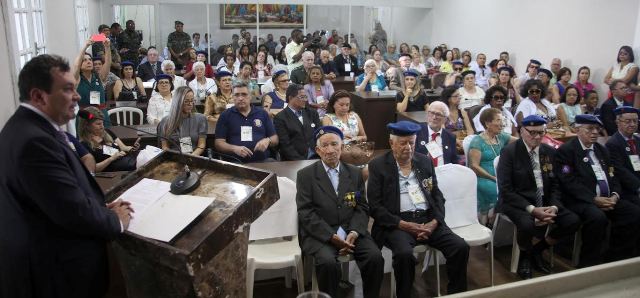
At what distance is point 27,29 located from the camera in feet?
15.9

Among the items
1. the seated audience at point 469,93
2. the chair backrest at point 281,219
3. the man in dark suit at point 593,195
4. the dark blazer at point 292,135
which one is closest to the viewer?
the chair backrest at point 281,219

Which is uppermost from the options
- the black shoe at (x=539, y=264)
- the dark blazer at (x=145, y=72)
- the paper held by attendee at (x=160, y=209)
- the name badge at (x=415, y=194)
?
the paper held by attendee at (x=160, y=209)

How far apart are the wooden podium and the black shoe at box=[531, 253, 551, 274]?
111 inches

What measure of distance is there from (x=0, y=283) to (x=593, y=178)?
153 inches

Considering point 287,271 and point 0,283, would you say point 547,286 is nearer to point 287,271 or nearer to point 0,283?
point 0,283

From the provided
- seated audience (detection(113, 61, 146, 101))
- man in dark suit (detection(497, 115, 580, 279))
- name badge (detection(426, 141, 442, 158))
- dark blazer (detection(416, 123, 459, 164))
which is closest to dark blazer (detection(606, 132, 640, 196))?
man in dark suit (detection(497, 115, 580, 279))

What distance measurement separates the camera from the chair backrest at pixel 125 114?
593 centimetres

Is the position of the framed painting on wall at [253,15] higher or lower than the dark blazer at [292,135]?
higher

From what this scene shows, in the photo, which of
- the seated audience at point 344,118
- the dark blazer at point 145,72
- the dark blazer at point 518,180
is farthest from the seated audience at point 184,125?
the dark blazer at point 145,72

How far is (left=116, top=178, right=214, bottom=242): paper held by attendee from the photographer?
151cm

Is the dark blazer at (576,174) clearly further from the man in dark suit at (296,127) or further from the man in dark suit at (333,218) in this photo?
the man in dark suit at (296,127)

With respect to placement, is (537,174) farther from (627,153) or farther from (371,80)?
(371,80)

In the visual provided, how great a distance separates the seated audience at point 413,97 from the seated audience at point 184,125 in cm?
291

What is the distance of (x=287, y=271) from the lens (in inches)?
137
